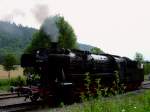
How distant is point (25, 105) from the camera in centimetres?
1852

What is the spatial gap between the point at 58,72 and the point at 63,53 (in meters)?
0.99

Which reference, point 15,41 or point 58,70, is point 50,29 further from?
point 15,41

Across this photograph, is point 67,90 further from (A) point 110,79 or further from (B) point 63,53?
(A) point 110,79

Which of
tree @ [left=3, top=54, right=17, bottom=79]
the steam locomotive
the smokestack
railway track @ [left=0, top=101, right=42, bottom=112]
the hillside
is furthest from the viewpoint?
the hillside

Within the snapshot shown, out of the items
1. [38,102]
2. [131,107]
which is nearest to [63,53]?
[38,102]

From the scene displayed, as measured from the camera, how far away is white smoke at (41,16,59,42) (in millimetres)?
21547

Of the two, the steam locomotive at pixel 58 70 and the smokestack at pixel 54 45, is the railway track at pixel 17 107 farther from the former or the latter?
the smokestack at pixel 54 45

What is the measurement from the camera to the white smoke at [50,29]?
21.5 m

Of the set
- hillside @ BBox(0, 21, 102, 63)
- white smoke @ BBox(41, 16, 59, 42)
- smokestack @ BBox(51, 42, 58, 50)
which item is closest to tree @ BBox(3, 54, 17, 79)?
white smoke @ BBox(41, 16, 59, 42)

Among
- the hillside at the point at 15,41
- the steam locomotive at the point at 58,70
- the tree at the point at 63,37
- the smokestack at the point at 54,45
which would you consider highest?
the hillside at the point at 15,41

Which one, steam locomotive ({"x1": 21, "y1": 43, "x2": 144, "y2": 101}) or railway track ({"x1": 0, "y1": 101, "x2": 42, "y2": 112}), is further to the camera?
steam locomotive ({"x1": 21, "y1": 43, "x2": 144, "y2": 101})

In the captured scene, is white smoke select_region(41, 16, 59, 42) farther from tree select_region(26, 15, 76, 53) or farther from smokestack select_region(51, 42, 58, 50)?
tree select_region(26, 15, 76, 53)

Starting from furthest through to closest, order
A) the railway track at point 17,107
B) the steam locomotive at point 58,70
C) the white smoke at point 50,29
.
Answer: the white smoke at point 50,29 < the steam locomotive at point 58,70 < the railway track at point 17,107

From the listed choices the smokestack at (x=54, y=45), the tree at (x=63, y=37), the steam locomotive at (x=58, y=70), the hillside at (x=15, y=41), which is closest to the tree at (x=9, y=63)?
the tree at (x=63, y=37)
